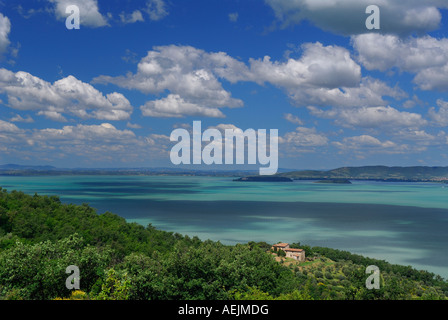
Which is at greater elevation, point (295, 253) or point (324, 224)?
point (295, 253)

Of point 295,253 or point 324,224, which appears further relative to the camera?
point 324,224

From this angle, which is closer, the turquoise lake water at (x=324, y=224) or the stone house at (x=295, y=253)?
the stone house at (x=295, y=253)

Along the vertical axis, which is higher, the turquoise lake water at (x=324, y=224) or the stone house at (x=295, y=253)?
the stone house at (x=295, y=253)

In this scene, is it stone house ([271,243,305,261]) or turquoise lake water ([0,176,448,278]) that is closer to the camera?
stone house ([271,243,305,261])

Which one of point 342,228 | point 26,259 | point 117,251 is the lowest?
point 342,228

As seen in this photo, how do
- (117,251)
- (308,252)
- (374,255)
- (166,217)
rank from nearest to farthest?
(117,251), (308,252), (374,255), (166,217)

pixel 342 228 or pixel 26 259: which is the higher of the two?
pixel 26 259

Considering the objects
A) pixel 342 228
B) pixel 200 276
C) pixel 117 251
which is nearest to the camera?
pixel 200 276

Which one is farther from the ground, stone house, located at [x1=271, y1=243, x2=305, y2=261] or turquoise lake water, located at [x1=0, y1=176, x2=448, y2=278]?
stone house, located at [x1=271, y1=243, x2=305, y2=261]
